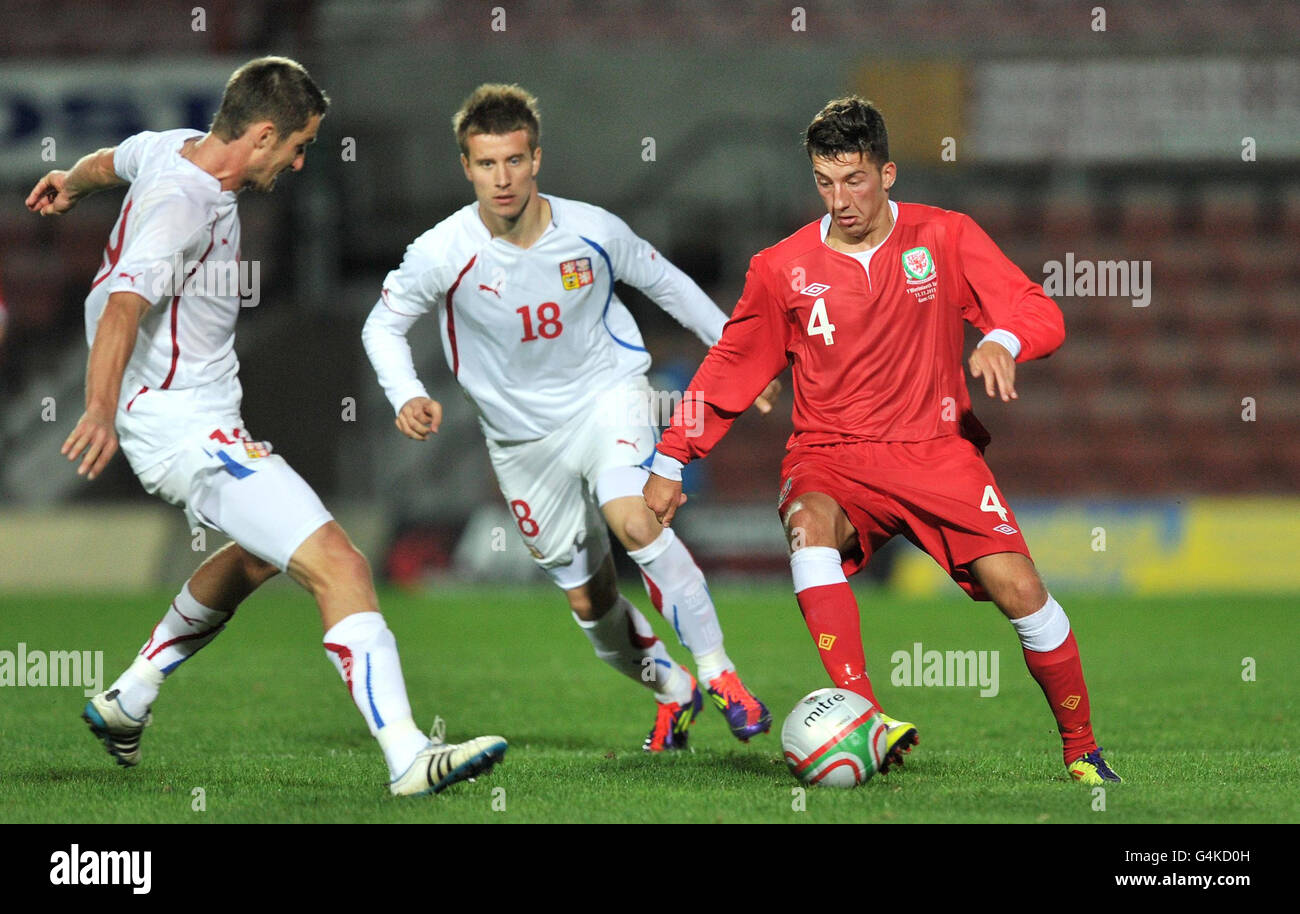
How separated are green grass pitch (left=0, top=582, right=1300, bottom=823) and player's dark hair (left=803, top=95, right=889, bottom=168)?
195 centimetres

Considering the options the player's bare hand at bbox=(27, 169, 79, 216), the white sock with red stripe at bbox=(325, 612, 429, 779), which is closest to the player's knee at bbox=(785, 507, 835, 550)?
the white sock with red stripe at bbox=(325, 612, 429, 779)

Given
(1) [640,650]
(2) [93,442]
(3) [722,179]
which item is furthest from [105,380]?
(3) [722,179]

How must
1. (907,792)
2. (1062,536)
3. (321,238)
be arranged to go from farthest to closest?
(321,238) < (1062,536) < (907,792)

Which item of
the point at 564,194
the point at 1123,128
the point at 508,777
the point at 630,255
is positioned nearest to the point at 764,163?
the point at 564,194

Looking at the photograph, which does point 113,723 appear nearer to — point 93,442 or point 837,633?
point 93,442

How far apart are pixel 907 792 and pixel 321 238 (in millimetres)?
13687

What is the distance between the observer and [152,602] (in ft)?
43.7

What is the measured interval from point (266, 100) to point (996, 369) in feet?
7.68

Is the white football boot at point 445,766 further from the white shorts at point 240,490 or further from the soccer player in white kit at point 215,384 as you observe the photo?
the white shorts at point 240,490

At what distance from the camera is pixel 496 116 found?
5.59m

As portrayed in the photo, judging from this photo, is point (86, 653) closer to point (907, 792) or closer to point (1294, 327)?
point (907, 792)

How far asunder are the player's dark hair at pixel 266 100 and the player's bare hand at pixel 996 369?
2185 millimetres

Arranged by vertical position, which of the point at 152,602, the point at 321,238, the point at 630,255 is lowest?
the point at 152,602

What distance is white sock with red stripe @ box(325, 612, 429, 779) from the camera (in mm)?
4648
